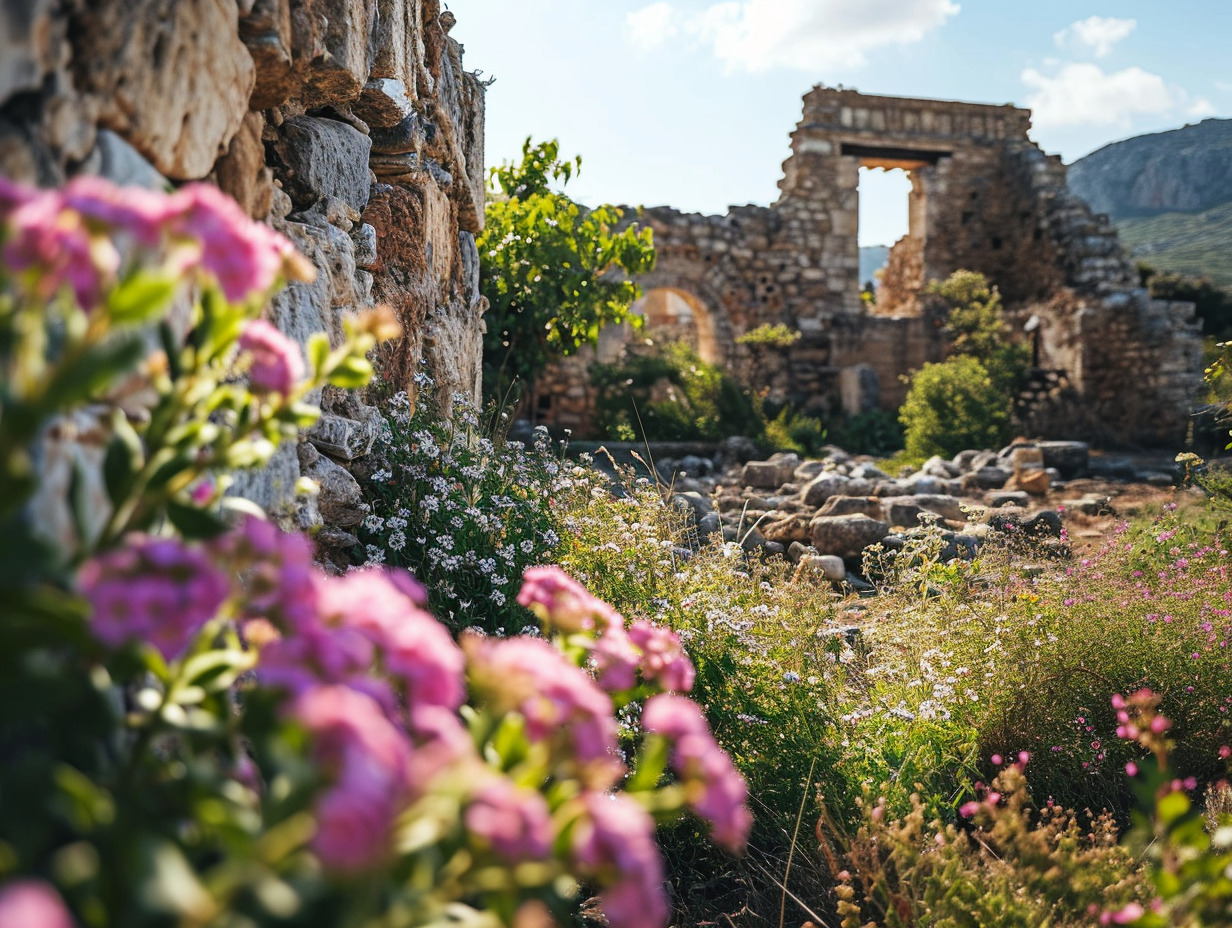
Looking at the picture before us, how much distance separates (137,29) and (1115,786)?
3046 millimetres

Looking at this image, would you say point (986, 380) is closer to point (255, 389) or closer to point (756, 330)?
point (756, 330)

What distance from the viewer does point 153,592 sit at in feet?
2.60

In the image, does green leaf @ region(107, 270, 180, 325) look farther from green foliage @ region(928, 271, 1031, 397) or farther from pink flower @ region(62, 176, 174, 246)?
green foliage @ region(928, 271, 1031, 397)

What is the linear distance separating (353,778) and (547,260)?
26.9 feet

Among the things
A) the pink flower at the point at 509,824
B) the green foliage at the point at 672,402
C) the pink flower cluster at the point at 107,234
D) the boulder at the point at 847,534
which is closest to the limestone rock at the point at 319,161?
the pink flower cluster at the point at 107,234

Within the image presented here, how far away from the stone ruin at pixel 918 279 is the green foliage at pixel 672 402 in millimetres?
611

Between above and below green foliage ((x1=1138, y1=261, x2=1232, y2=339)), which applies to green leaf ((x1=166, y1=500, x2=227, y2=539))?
below

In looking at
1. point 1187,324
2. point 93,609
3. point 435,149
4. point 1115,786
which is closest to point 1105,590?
point 1115,786

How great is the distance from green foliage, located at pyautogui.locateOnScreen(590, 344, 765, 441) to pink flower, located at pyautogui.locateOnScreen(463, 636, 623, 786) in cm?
1005

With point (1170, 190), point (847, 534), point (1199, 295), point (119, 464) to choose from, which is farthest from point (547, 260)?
point (1170, 190)

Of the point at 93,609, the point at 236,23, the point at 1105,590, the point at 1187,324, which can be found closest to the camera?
the point at 93,609

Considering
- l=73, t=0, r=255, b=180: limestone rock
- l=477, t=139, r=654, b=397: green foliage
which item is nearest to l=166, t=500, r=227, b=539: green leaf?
l=73, t=0, r=255, b=180: limestone rock

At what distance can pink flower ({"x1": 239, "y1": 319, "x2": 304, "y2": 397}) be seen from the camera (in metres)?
1.11

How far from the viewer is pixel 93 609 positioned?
782mm
